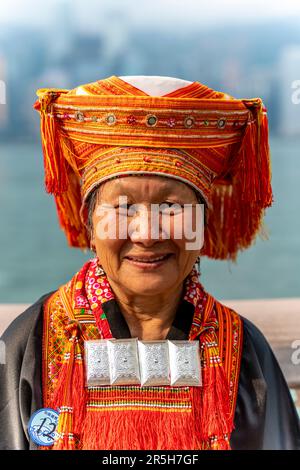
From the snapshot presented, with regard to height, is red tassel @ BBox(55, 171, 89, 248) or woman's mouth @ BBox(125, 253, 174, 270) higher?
red tassel @ BBox(55, 171, 89, 248)

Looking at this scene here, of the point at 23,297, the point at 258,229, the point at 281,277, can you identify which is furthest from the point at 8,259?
the point at 258,229

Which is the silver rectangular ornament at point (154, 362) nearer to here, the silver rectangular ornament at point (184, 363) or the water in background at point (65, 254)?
the silver rectangular ornament at point (184, 363)

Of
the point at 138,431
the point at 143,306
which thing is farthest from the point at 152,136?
the point at 138,431

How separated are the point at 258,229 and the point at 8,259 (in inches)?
312

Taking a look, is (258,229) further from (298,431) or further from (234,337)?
(298,431)

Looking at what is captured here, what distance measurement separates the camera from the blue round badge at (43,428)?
1784 millimetres

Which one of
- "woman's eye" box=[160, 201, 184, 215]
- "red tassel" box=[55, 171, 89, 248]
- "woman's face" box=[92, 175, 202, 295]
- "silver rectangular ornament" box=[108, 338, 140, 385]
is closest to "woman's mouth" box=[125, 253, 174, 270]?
"woman's face" box=[92, 175, 202, 295]

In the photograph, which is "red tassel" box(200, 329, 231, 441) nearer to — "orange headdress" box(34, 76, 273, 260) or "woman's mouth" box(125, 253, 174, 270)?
"woman's mouth" box(125, 253, 174, 270)

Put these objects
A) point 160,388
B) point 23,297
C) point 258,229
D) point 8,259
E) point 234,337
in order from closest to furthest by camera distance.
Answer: point 160,388 < point 234,337 < point 258,229 < point 23,297 < point 8,259

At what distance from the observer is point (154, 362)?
1.86 m

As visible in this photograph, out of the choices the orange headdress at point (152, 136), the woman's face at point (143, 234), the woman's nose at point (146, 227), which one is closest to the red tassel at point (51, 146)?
the orange headdress at point (152, 136)

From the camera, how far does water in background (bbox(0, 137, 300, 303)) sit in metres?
7.36

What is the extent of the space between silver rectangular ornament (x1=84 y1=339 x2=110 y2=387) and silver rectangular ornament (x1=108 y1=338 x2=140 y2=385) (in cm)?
1

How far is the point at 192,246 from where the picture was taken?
182cm
